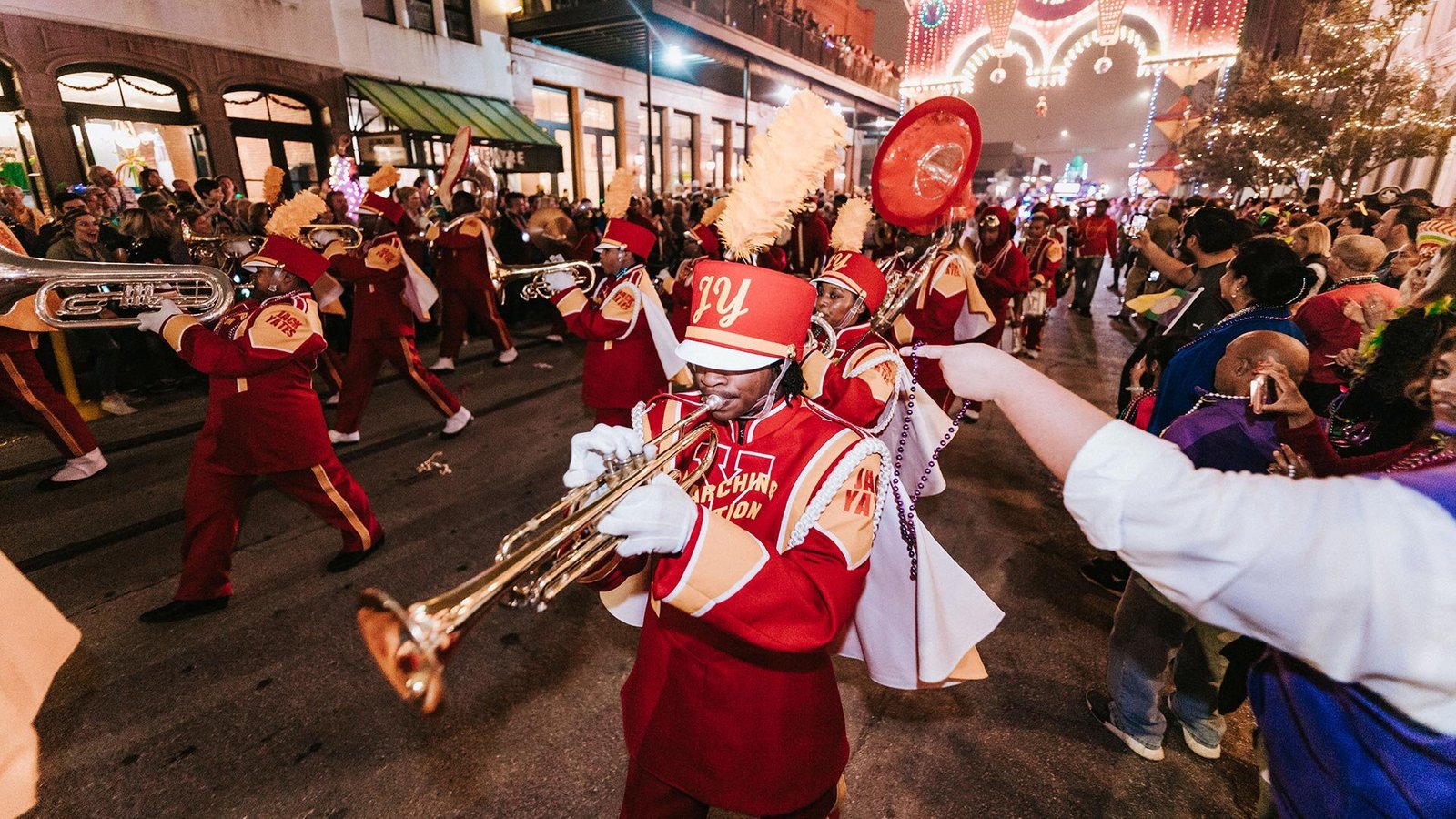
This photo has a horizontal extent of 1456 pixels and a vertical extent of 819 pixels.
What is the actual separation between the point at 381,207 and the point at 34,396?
4.28 m

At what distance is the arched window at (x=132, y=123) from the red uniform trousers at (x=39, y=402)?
25.2ft

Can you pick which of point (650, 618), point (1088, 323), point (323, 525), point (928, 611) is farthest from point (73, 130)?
point (1088, 323)

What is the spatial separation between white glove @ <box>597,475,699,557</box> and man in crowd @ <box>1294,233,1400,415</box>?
13.4ft

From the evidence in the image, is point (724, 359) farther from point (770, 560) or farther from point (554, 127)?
point (554, 127)

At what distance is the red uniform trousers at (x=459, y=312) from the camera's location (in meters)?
8.88

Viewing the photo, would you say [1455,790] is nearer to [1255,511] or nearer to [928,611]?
[1255,511]

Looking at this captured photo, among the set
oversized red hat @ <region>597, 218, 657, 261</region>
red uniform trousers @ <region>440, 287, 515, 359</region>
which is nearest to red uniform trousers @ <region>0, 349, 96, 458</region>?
red uniform trousers @ <region>440, 287, 515, 359</region>

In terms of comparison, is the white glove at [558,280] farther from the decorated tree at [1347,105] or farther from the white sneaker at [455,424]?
the decorated tree at [1347,105]

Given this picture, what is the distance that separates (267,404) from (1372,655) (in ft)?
15.3

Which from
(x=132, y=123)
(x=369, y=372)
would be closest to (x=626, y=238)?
(x=369, y=372)

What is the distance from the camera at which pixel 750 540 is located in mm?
1464

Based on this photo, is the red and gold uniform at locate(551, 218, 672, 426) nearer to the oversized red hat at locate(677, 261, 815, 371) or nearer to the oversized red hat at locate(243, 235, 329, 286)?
the oversized red hat at locate(243, 235, 329, 286)

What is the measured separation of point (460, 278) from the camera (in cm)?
895

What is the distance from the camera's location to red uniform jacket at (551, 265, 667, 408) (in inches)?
190
